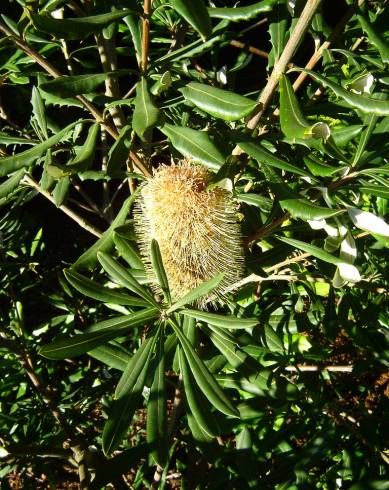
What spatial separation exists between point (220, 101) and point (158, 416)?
0.57m

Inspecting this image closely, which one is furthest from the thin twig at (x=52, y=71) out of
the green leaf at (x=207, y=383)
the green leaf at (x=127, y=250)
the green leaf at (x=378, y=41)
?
the green leaf at (x=378, y=41)

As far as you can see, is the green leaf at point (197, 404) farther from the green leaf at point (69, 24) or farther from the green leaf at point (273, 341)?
the green leaf at point (69, 24)

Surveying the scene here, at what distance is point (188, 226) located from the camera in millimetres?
945

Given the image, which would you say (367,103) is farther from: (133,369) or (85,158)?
(133,369)

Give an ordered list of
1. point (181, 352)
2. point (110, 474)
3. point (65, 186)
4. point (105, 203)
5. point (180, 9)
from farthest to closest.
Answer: point (105, 203) < point (110, 474) < point (65, 186) < point (181, 352) < point (180, 9)

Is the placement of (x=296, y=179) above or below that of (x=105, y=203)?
above

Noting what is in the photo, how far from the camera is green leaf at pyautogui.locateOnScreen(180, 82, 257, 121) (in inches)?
27.7

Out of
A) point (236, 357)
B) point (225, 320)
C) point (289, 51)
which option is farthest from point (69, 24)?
point (236, 357)

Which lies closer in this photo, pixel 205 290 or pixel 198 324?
pixel 205 290

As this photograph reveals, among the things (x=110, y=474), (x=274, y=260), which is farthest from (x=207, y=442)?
(x=274, y=260)

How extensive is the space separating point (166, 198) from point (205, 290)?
216 millimetres

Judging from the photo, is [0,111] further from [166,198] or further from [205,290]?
[205,290]

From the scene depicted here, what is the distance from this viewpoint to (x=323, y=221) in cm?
78

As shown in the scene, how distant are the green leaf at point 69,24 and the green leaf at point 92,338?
47cm
